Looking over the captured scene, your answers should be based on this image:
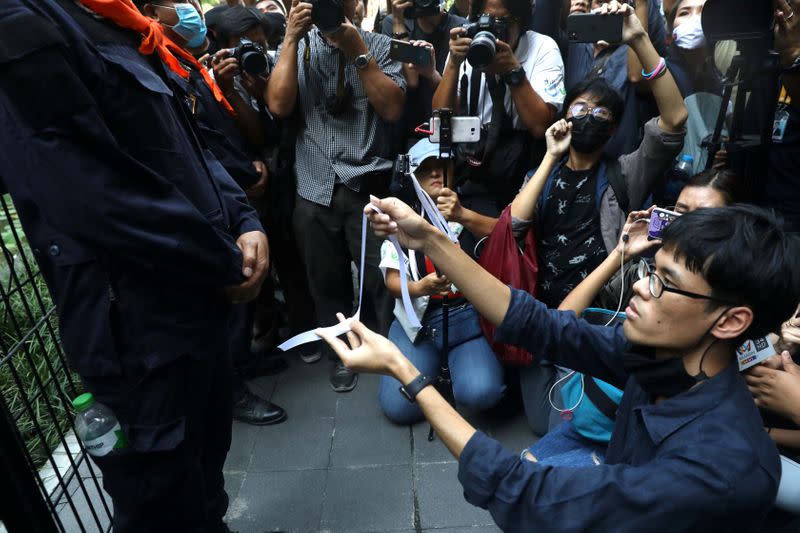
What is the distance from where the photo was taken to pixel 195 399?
159 centimetres

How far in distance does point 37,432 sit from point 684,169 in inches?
120

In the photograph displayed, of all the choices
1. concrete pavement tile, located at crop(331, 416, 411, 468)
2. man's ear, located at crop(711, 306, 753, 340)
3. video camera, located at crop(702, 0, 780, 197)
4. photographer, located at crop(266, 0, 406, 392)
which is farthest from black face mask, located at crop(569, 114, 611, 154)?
concrete pavement tile, located at crop(331, 416, 411, 468)

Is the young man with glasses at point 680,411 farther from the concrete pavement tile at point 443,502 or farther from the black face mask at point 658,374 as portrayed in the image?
the concrete pavement tile at point 443,502

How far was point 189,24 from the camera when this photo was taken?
7.46 ft

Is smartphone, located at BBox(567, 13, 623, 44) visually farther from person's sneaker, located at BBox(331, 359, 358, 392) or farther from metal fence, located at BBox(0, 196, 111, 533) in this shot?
metal fence, located at BBox(0, 196, 111, 533)

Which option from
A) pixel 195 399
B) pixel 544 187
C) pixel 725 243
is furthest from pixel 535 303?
pixel 544 187

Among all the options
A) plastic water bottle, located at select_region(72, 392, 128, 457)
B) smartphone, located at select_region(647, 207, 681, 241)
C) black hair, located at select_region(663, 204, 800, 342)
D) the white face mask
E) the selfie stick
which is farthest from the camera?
the white face mask

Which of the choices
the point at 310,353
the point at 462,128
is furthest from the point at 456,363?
the point at 462,128

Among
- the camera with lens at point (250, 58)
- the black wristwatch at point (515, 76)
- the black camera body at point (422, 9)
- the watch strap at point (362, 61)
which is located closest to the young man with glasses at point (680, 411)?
the black wristwatch at point (515, 76)

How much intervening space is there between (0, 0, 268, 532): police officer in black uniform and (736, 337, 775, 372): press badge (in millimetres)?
1437

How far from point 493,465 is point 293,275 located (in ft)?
8.35

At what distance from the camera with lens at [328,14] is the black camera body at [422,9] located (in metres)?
0.79

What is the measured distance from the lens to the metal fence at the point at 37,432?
1.22m

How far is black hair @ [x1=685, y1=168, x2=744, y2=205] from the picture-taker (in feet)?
7.18
